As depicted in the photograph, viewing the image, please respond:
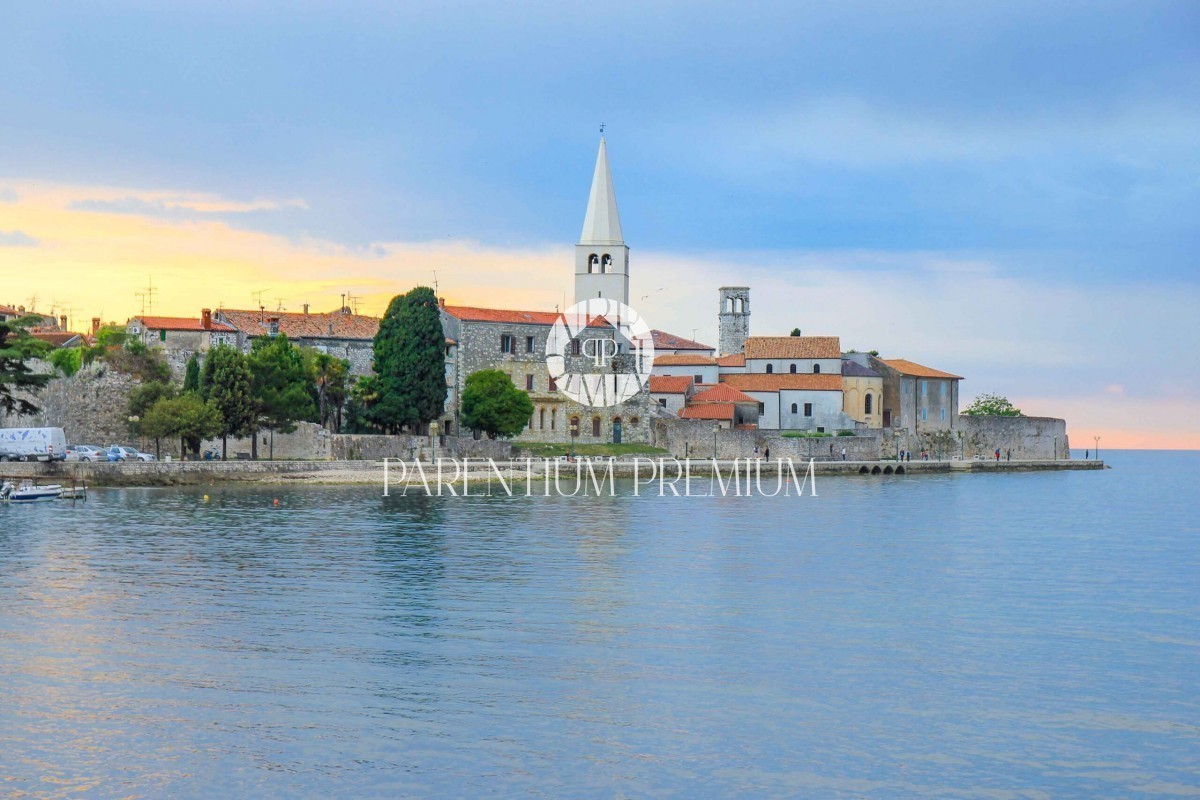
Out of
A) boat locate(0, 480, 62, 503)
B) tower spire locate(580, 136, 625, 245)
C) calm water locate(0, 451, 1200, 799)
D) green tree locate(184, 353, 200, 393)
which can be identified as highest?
tower spire locate(580, 136, 625, 245)

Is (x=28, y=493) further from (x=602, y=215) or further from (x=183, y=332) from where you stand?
(x=602, y=215)

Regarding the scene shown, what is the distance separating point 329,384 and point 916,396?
131 ft

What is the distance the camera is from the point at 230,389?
55594mm

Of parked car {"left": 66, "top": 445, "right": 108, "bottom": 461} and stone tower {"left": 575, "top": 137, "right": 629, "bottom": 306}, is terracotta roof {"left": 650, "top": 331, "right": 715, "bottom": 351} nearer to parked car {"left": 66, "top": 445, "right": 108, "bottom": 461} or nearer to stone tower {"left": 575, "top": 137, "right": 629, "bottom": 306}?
stone tower {"left": 575, "top": 137, "right": 629, "bottom": 306}

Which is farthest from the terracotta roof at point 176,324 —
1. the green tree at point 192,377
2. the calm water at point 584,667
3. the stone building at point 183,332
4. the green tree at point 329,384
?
the calm water at point 584,667

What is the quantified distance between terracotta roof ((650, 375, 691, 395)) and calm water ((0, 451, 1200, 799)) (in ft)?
142

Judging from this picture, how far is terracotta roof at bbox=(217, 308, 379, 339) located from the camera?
2726 inches

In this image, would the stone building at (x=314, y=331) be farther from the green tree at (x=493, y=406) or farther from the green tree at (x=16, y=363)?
the green tree at (x=16, y=363)

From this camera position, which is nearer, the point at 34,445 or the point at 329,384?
the point at 34,445

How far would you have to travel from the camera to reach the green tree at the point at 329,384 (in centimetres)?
6297

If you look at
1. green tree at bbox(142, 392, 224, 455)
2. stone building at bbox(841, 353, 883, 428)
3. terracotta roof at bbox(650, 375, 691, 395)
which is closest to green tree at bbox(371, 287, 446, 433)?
green tree at bbox(142, 392, 224, 455)

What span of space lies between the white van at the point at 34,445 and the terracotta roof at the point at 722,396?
38.2m

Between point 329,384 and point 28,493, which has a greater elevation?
point 329,384

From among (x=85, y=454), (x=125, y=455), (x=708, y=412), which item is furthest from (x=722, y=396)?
(x=85, y=454)
